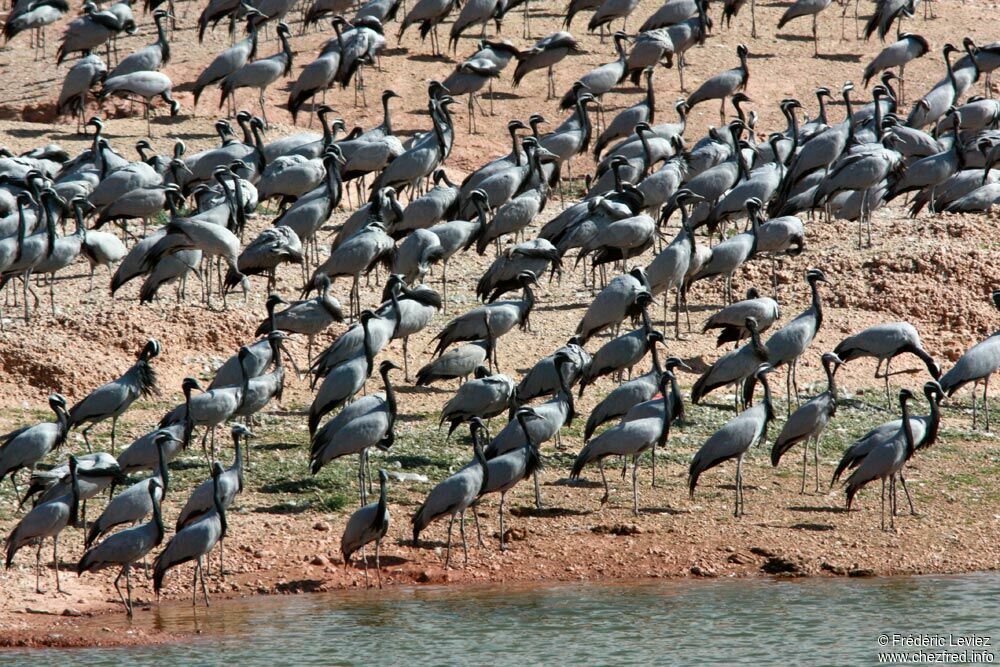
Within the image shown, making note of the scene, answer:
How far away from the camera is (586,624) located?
1231cm

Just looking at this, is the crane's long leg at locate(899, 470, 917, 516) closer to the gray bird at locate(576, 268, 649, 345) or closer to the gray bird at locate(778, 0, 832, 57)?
the gray bird at locate(576, 268, 649, 345)

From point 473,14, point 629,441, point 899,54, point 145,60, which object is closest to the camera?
point 629,441

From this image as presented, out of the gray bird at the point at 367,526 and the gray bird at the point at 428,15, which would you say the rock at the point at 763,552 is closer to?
the gray bird at the point at 367,526

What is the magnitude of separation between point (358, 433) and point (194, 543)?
2270 millimetres

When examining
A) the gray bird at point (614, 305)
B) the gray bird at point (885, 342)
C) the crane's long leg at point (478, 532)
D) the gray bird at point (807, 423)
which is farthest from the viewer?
the gray bird at point (614, 305)

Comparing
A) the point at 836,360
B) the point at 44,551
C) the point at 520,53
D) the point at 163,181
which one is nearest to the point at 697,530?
the point at 836,360

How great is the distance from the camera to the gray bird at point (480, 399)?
15305 mm

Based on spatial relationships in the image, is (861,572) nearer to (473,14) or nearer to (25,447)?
(25,447)

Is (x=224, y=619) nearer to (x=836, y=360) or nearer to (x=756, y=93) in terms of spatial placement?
(x=836, y=360)

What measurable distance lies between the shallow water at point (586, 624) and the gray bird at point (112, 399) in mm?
3134

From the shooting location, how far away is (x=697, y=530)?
46.5 ft

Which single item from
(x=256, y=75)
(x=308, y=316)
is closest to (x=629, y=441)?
(x=308, y=316)

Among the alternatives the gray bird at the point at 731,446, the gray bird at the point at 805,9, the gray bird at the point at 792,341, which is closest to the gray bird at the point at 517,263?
the gray bird at the point at 792,341

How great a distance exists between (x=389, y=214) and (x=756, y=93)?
36.7 ft
